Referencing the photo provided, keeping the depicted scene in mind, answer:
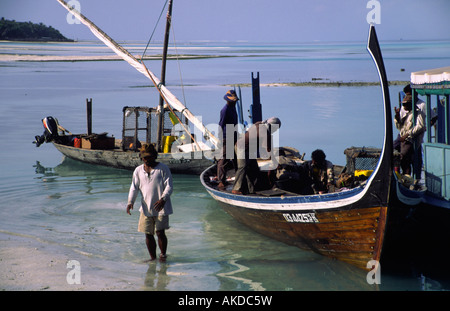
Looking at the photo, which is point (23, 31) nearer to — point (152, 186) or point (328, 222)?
point (152, 186)

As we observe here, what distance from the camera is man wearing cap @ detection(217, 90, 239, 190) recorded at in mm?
11665

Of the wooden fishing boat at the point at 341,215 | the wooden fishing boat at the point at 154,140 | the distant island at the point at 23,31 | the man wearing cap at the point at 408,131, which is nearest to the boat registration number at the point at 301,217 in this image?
the wooden fishing boat at the point at 341,215

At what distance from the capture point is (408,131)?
11148mm

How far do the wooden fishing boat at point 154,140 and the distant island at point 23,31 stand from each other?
143 metres

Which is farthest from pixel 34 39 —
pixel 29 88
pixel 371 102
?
pixel 371 102

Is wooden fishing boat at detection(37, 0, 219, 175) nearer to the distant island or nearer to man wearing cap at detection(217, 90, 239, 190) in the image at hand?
man wearing cap at detection(217, 90, 239, 190)

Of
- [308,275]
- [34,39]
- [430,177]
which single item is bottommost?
[308,275]

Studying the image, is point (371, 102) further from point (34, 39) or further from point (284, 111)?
point (34, 39)

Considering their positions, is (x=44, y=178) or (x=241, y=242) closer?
(x=241, y=242)

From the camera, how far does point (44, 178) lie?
1748 cm

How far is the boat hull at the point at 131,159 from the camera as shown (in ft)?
53.7

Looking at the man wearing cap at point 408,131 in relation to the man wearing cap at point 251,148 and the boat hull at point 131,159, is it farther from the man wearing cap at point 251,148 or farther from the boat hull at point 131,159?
the boat hull at point 131,159

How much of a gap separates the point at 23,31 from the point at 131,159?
519 ft
